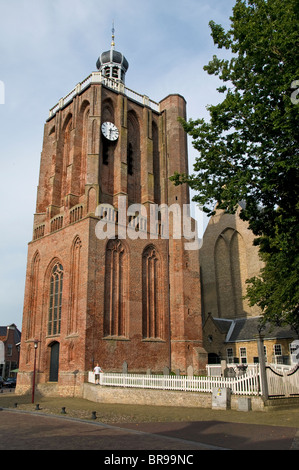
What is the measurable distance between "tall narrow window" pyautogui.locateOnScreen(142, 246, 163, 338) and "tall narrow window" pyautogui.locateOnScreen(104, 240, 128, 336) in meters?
2.10

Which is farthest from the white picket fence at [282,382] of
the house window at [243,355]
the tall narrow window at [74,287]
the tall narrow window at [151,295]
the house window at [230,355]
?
the house window at [230,355]

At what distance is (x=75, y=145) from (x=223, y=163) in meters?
19.7

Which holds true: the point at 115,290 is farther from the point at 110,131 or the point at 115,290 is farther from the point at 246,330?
the point at 246,330

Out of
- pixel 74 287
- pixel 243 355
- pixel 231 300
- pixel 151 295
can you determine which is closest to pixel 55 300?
pixel 74 287

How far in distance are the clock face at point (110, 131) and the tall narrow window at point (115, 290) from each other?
30.0 ft

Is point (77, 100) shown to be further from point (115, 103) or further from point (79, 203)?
point (79, 203)

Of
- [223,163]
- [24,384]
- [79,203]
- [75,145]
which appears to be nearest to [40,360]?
[24,384]

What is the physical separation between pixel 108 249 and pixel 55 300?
606cm

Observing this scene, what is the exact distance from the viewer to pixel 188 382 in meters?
18.2

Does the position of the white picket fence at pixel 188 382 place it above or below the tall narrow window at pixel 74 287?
below

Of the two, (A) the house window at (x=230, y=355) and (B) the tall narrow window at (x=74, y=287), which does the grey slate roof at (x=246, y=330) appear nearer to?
(A) the house window at (x=230, y=355)

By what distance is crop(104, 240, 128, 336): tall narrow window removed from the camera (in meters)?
27.4

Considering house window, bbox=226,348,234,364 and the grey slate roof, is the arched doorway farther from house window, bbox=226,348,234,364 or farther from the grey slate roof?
the grey slate roof

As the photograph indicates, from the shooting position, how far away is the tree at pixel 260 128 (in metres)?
13.7
